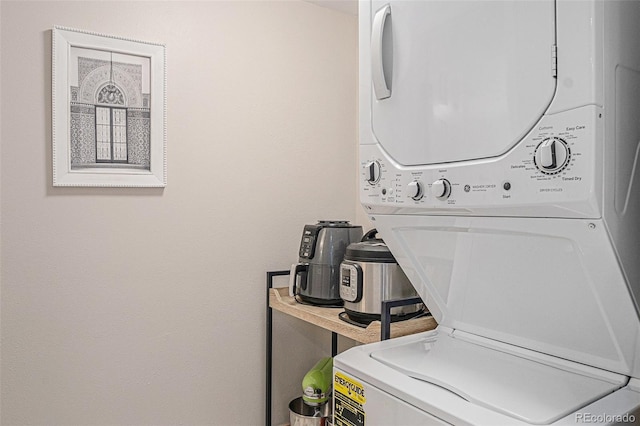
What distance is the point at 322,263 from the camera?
203 cm

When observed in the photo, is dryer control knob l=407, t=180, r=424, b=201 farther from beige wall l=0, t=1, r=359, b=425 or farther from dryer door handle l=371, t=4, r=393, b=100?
beige wall l=0, t=1, r=359, b=425

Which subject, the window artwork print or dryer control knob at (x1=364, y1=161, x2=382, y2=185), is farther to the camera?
the window artwork print

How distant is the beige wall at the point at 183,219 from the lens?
1821mm

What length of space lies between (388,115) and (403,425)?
74 cm

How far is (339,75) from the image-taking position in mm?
2531

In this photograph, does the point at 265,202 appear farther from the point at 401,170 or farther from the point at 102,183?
the point at 401,170

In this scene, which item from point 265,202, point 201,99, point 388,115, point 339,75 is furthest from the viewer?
point 339,75

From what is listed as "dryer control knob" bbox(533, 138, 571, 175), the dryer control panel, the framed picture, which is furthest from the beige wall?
"dryer control knob" bbox(533, 138, 571, 175)

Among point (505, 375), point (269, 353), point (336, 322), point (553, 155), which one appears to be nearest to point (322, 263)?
point (336, 322)

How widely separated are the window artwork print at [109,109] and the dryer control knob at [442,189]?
4.29 feet

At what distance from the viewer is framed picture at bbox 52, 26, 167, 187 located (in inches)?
73.4

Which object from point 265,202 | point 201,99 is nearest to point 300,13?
point 201,99

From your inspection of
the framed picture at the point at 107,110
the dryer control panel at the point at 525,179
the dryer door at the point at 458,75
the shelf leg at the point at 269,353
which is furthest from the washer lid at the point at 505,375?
the framed picture at the point at 107,110

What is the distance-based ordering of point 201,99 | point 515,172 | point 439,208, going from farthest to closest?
point 201,99, point 439,208, point 515,172
